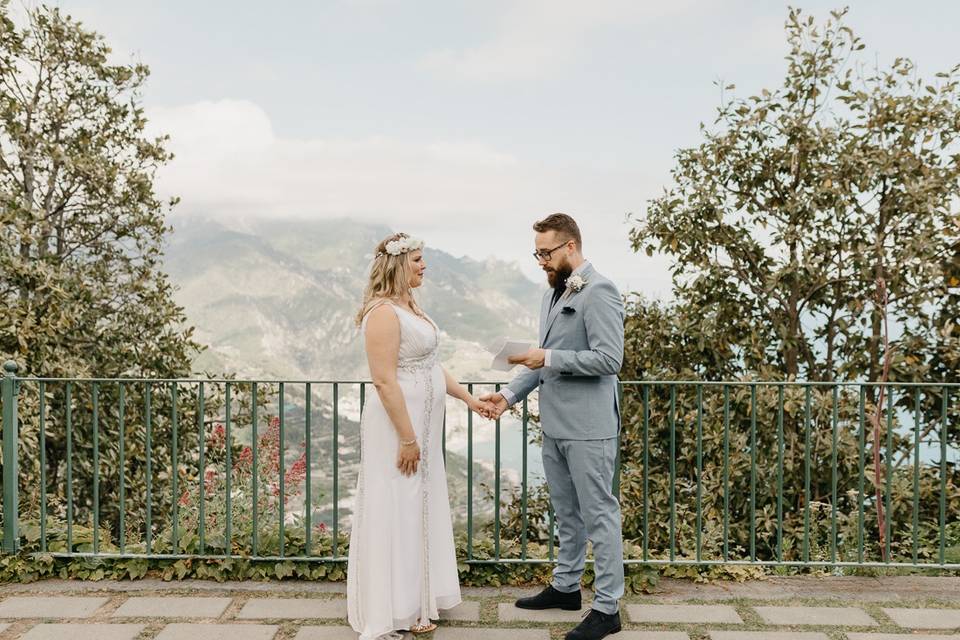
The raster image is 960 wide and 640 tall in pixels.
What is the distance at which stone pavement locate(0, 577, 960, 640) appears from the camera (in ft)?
12.7

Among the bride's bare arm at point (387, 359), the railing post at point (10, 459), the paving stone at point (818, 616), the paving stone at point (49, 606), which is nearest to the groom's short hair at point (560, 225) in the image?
the bride's bare arm at point (387, 359)

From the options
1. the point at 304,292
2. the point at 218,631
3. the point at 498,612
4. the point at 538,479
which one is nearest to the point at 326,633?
the point at 218,631

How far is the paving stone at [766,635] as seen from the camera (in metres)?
3.81

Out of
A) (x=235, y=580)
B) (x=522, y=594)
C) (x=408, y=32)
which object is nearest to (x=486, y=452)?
(x=522, y=594)

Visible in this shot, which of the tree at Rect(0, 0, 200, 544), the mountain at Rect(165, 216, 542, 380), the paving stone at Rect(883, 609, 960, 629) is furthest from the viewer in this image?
the mountain at Rect(165, 216, 542, 380)

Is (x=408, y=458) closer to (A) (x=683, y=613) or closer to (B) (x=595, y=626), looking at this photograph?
(B) (x=595, y=626)

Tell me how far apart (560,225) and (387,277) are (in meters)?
0.76

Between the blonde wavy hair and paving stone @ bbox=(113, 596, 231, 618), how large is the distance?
1.68 meters

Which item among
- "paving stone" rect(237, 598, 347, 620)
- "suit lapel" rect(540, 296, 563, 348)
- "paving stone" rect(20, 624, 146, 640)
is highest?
"suit lapel" rect(540, 296, 563, 348)

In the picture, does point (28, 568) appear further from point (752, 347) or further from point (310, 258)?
point (310, 258)

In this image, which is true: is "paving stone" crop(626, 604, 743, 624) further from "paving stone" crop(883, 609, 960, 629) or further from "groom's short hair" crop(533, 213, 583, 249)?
"groom's short hair" crop(533, 213, 583, 249)

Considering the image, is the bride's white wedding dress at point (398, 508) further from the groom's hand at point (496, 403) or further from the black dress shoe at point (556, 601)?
the black dress shoe at point (556, 601)

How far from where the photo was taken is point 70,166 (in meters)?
8.54

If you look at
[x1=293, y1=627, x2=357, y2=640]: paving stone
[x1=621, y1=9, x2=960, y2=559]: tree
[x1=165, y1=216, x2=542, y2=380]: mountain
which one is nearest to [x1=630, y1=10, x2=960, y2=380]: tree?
[x1=621, y1=9, x2=960, y2=559]: tree
